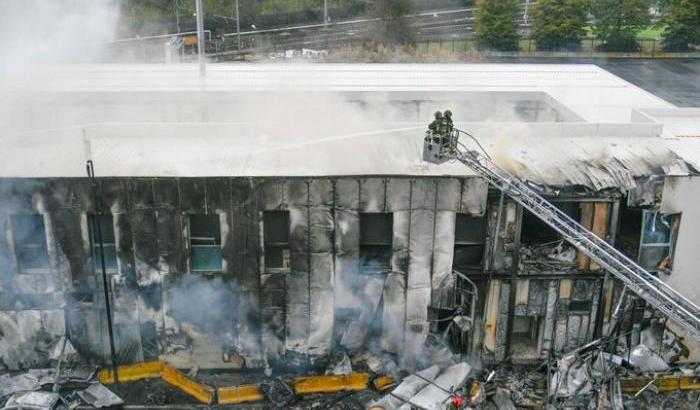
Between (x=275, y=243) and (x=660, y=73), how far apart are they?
25.4 m

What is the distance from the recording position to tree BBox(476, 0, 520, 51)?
42.4 m

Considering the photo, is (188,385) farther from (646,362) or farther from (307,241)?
(646,362)

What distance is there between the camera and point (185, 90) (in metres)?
18.6

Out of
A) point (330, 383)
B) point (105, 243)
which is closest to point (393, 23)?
point (105, 243)

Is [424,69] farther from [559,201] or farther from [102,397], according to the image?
[102,397]

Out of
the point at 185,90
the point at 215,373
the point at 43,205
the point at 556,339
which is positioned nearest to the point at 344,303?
the point at 215,373

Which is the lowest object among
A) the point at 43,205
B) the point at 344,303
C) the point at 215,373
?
the point at 215,373

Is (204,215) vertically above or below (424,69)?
below

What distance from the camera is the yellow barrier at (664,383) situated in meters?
14.8

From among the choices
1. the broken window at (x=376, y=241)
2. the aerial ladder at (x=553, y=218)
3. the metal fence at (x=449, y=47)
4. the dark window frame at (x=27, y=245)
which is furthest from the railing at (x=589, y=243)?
the metal fence at (x=449, y=47)

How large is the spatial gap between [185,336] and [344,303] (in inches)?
125

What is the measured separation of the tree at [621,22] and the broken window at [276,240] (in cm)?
3176

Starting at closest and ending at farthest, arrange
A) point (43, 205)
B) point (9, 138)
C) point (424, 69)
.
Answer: point (43, 205) < point (9, 138) < point (424, 69)

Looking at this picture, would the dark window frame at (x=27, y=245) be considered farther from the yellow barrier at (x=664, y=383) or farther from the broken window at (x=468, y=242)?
the yellow barrier at (x=664, y=383)
